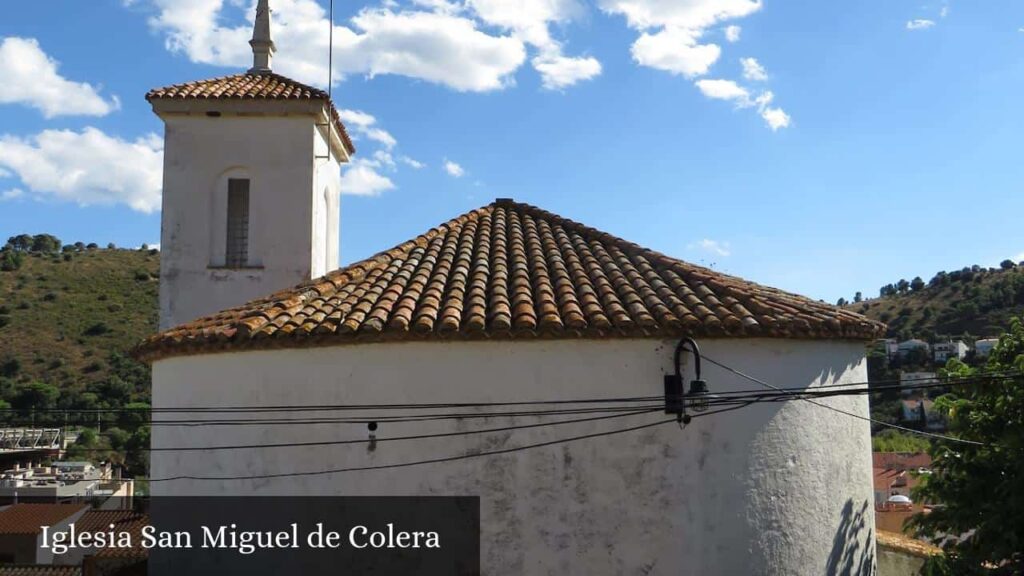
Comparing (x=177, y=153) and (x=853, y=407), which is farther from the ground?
(x=177, y=153)

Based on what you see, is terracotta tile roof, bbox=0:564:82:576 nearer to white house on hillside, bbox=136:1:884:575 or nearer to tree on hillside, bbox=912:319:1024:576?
white house on hillside, bbox=136:1:884:575

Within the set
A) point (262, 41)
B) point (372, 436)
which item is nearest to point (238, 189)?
point (262, 41)

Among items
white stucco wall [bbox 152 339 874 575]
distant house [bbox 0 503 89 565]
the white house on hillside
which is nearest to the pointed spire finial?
the white house on hillside

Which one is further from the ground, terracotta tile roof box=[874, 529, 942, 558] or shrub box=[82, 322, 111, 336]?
shrub box=[82, 322, 111, 336]

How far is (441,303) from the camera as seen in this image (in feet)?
30.1

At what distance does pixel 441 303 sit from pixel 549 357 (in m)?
1.27

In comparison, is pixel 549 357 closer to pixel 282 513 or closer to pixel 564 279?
pixel 564 279

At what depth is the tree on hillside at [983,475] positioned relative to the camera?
31.3ft

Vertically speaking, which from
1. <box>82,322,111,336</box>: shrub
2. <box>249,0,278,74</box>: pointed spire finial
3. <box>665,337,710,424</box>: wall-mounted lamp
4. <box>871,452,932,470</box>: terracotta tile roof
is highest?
<box>249,0,278,74</box>: pointed spire finial

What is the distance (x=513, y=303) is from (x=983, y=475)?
5.59m

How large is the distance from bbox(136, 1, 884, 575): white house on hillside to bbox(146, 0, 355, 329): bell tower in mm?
4279

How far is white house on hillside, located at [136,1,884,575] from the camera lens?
8.65 meters

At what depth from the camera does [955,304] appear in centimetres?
5403

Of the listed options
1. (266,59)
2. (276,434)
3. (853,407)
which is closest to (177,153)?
(266,59)
